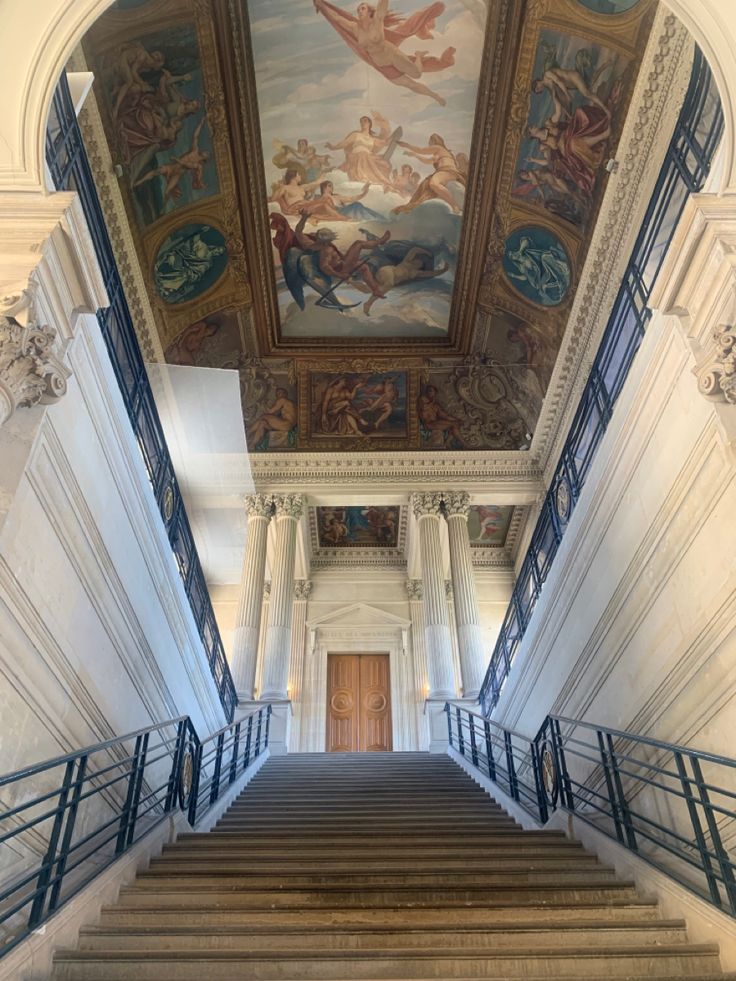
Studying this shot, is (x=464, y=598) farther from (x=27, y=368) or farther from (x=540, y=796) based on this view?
(x=27, y=368)

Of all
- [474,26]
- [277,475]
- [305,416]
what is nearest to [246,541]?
[277,475]

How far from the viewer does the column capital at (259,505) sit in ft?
50.1

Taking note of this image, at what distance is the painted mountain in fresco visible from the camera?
33.6ft

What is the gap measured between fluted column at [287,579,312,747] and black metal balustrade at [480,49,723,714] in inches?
262

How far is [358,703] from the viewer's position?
1711 centimetres

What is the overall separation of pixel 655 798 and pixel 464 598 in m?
8.68

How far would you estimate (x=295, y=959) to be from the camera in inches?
116

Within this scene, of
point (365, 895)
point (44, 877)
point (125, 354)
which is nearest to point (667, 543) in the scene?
point (365, 895)

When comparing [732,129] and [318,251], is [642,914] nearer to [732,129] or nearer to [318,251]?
[732,129]

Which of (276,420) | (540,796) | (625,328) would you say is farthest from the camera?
(276,420)

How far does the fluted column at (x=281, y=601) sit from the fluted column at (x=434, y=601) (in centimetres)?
279

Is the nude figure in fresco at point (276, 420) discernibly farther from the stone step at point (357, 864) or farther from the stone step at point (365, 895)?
the stone step at point (365, 895)

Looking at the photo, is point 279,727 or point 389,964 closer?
point 389,964

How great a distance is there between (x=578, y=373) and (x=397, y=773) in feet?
26.6
